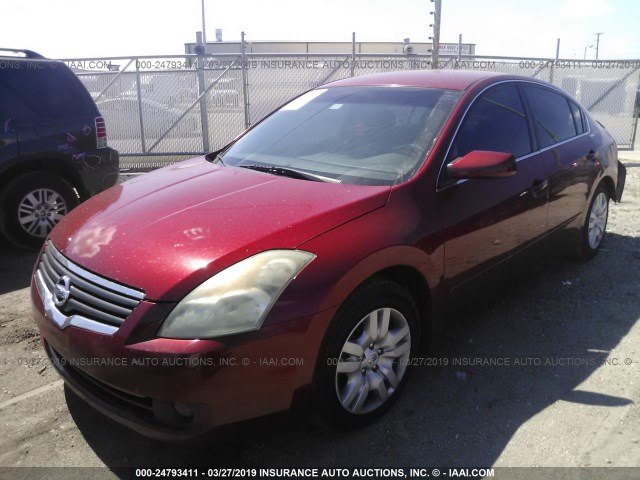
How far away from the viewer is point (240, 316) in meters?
2.09

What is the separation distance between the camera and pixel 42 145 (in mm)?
5234

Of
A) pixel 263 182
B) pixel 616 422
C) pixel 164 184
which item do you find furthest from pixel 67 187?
pixel 616 422

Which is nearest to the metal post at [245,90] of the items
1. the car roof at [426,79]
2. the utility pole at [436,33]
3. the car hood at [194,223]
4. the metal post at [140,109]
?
the metal post at [140,109]

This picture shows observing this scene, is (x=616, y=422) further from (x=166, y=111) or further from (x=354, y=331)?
(x=166, y=111)

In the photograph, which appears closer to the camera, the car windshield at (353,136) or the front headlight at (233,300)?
the front headlight at (233,300)

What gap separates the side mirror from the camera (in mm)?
2867

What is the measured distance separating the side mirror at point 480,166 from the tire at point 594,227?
6.92 feet

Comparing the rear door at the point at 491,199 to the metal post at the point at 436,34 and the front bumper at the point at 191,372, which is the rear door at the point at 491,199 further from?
the metal post at the point at 436,34

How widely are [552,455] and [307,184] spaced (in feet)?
5.79

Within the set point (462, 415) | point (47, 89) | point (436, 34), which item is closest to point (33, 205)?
point (47, 89)

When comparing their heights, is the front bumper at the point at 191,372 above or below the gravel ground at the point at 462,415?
above

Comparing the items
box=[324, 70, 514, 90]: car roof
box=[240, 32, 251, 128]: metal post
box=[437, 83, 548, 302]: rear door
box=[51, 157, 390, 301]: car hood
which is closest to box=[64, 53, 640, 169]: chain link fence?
box=[240, 32, 251, 128]: metal post

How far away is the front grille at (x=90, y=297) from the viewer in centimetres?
214

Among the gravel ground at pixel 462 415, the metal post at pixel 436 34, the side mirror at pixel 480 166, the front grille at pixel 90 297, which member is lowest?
the gravel ground at pixel 462 415
